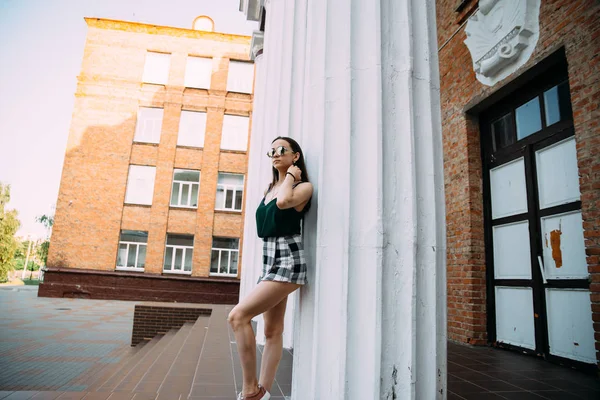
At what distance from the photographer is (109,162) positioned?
60.5 ft

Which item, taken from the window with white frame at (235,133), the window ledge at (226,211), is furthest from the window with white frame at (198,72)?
the window ledge at (226,211)

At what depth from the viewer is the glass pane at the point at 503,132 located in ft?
17.2

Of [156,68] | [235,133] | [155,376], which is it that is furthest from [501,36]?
[156,68]

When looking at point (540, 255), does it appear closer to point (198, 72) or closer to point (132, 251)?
point (132, 251)

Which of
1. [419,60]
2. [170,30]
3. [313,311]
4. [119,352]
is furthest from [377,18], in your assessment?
[170,30]

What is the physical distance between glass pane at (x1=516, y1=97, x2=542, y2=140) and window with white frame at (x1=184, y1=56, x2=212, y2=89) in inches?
684

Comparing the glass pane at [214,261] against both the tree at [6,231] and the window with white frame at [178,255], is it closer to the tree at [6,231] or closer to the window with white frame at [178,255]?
the window with white frame at [178,255]

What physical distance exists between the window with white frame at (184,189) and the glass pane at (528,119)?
52.4ft

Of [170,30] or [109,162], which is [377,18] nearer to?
[109,162]

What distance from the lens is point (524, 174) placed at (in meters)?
4.91

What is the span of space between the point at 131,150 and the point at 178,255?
18.5 ft

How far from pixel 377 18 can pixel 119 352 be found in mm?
7135

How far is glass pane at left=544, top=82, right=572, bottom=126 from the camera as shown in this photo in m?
4.34

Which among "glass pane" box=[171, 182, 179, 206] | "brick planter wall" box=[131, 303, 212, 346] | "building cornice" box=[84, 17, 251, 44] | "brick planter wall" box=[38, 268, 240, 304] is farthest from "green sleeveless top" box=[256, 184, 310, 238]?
"building cornice" box=[84, 17, 251, 44]
